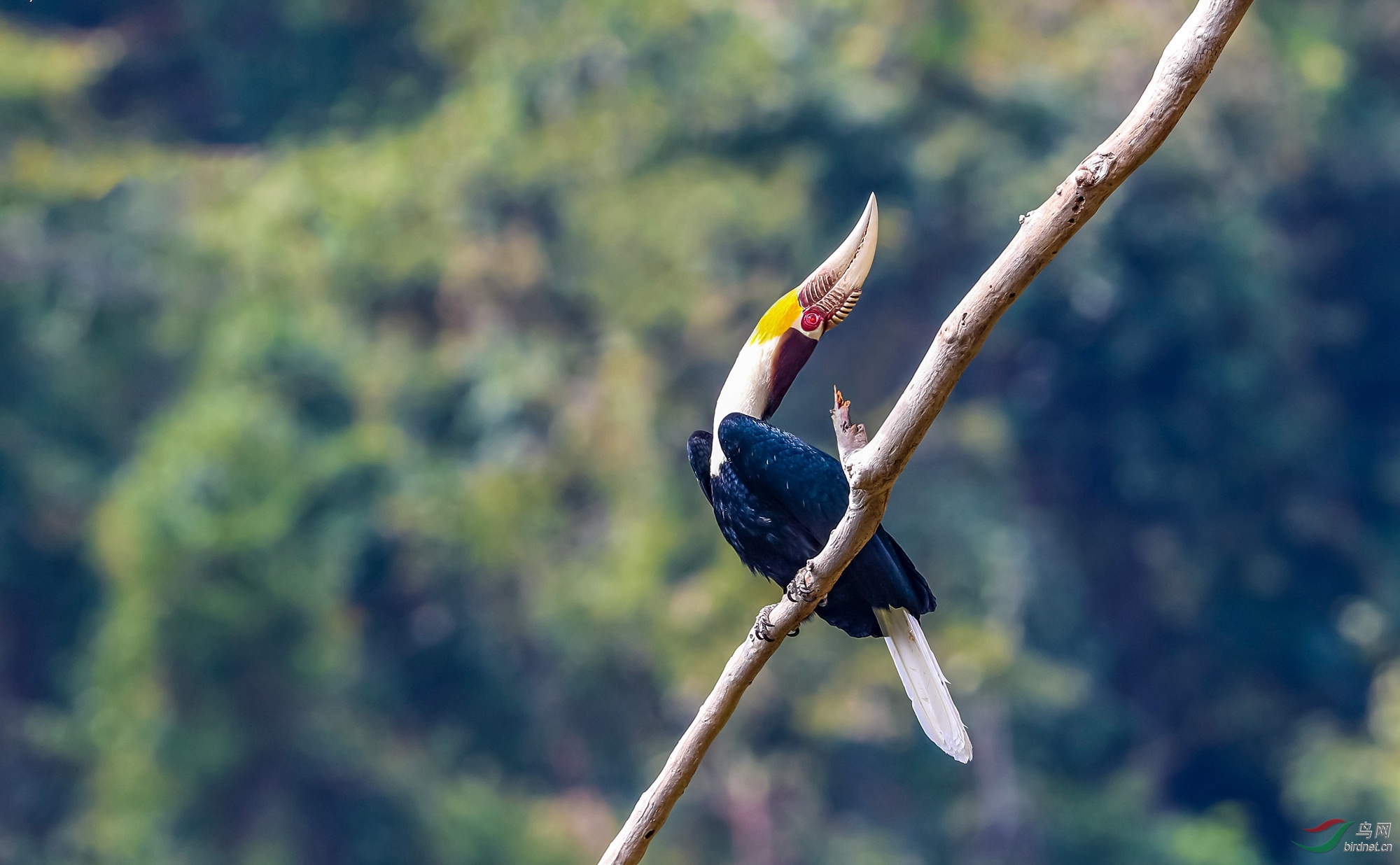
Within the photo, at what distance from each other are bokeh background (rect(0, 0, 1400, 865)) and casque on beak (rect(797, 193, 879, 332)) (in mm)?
4836

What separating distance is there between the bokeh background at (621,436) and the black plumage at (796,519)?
4.59 metres

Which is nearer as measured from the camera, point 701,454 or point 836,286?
point 836,286

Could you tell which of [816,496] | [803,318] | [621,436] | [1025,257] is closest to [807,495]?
[816,496]

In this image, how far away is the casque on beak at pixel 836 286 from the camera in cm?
134

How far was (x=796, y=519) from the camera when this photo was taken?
61.2 inches

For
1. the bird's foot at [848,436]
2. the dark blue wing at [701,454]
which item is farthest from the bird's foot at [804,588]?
the dark blue wing at [701,454]

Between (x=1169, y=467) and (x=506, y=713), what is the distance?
13.7 feet

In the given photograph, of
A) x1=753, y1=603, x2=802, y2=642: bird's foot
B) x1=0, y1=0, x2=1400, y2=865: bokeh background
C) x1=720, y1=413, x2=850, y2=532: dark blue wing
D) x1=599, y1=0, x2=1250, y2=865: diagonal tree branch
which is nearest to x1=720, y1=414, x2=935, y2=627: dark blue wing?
x1=720, y1=413, x2=850, y2=532: dark blue wing

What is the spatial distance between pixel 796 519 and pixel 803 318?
0.27 metres

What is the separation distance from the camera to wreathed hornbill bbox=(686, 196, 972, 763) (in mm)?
1378

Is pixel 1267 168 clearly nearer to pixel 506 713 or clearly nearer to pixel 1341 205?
pixel 1341 205

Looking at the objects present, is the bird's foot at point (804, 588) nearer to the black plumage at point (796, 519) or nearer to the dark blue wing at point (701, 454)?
the black plumage at point (796, 519)

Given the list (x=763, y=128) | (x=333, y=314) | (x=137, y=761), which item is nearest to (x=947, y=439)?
(x=763, y=128)

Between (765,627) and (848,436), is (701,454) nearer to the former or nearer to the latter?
(765,627)
